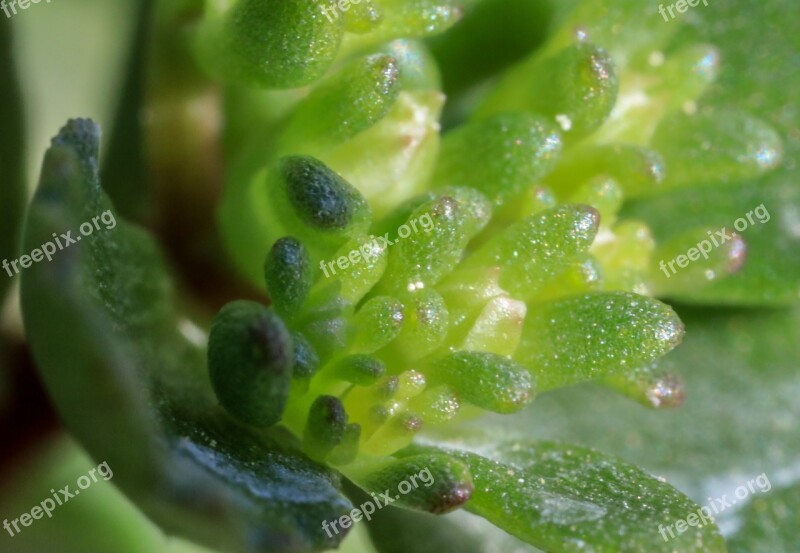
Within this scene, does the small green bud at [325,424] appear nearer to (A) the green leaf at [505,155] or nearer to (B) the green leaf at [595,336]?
(B) the green leaf at [595,336]

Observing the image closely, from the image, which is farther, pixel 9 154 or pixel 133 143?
pixel 133 143

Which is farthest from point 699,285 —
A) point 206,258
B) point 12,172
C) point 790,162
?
point 12,172

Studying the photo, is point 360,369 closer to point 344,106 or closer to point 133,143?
point 344,106

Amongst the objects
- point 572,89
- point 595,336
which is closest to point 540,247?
point 595,336

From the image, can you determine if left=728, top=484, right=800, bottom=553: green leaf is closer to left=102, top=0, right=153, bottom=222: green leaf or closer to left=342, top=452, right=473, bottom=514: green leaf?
left=342, top=452, right=473, bottom=514: green leaf

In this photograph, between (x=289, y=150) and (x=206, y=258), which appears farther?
(x=206, y=258)

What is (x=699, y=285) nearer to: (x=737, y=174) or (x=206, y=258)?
(x=737, y=174)
